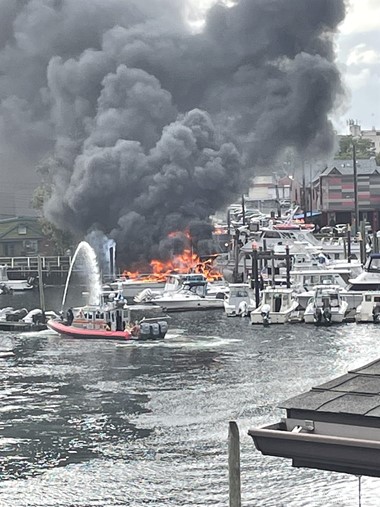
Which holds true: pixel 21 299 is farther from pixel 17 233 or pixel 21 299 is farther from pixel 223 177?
pixel 17 233

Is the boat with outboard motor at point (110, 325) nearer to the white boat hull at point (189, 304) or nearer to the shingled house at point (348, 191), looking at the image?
the white boat hull at point (189, 304)

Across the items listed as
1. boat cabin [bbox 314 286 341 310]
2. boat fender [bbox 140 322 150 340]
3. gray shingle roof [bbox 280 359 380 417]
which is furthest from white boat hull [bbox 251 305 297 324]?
gray shingle roof [bbox 280 359 380 417]

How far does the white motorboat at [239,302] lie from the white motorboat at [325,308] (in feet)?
14.4

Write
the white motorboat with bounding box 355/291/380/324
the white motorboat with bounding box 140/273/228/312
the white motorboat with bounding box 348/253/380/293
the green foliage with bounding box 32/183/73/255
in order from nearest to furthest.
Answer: the white motorboat with bounding box 355/291/380/324, the white motorboat with bounding box 348/253/380/293, the white motorboat with bounding box 140/273/228/312, the green foliage with bounding box 32/183/73/255

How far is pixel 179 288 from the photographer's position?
64.2 m

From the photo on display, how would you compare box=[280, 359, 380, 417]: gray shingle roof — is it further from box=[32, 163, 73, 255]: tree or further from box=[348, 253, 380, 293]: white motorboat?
box=[32, 163, 73, 255]: tree

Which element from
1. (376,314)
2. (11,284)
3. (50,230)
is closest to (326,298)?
(376,314)

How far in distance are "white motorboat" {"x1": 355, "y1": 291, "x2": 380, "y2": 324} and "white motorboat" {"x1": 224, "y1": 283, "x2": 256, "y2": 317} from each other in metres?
6.74

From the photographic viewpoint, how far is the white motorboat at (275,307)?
1964 inches

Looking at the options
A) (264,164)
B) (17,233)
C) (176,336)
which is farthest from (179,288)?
(17,233)

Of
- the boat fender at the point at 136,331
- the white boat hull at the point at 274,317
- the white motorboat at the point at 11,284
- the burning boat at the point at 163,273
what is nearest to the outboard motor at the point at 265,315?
the white boat hull at the point at 274,317

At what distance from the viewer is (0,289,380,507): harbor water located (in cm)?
1984

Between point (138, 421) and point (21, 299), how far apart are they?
5312 cm

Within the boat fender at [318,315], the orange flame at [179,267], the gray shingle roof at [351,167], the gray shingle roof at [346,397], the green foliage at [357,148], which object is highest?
the green foliage at [357,148]
